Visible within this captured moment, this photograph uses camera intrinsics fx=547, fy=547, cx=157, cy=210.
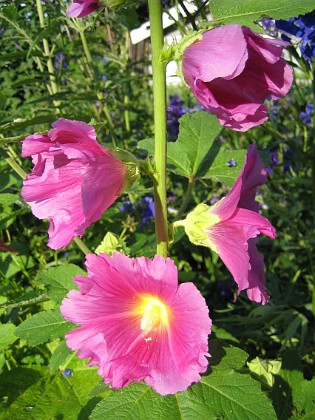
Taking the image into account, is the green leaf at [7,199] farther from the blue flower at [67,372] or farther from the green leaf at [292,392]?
the green leaf at [292,392]

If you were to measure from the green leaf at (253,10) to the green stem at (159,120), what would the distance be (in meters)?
0.10

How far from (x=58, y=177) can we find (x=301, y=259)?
1738 millimetres

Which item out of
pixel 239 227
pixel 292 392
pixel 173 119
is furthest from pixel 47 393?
pixel 173 119

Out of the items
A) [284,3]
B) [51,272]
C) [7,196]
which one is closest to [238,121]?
[284,3]

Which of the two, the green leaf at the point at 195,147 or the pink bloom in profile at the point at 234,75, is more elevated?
the pink bloom in profile at the point at 234,75

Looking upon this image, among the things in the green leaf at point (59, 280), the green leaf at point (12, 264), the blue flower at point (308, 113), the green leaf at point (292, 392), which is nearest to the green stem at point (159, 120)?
the green leaf at point (59, 280)

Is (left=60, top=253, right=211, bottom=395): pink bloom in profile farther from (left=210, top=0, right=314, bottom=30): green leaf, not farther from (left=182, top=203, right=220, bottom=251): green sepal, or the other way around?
(left=210, top=0, right=314, bottom=30): green leaf

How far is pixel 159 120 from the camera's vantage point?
2.92ft

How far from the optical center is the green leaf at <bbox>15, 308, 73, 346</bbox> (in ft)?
3.90

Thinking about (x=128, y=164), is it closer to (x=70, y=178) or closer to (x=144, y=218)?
(x=70, y=178)

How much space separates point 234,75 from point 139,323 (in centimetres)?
45

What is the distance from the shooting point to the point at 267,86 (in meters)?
0.82

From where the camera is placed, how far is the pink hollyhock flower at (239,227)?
0.84 meters

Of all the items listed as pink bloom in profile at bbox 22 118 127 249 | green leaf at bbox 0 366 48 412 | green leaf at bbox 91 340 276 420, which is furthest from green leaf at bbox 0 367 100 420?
pink bloom in profile at bbox 22 118 127 249
